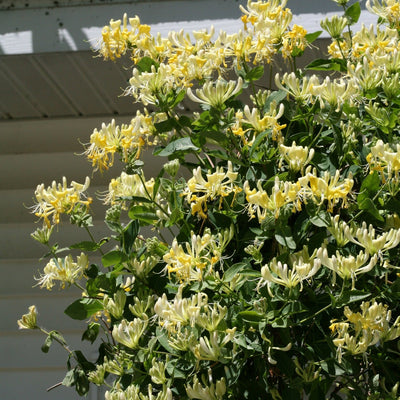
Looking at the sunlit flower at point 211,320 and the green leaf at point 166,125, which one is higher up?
the green leaf at point 166,125

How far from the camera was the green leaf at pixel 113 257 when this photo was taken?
64.2 inches

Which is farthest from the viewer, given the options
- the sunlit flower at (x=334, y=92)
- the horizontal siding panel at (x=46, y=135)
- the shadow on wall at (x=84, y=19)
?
the horizontal siding panel at (x=46, y=135)

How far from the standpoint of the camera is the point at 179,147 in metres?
1.64

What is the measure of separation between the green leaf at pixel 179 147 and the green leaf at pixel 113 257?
0.24 m

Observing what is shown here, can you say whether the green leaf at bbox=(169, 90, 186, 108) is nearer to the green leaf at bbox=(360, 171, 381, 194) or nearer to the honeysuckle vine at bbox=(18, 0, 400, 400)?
the honeysuckle vine at bbox=(18, 0, 400, 400)

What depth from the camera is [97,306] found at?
1742 mm

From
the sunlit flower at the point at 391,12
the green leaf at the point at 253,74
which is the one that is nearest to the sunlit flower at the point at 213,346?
the green leaf at the point at 253,74

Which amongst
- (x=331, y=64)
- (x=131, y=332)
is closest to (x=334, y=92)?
(x=331, y=64)

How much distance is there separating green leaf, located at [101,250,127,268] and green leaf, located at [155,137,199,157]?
0.78 feet

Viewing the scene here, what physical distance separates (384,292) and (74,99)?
217cm

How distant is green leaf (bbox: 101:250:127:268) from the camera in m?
1.63

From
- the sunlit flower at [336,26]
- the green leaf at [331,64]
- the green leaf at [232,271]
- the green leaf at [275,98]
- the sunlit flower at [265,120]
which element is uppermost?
the sunlit flower at [336,26]

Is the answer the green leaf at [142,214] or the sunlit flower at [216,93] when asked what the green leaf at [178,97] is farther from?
the green leaf at [142,214]

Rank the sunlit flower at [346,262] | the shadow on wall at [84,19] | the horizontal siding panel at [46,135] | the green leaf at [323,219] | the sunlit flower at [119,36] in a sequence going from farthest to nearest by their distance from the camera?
the horizontal siding panel at [46,135] → the shadow on wall at [84,19] → the sunlit flower at [119,36] → the green leaf at [323,219] → the sunlit flower at [346,262]
